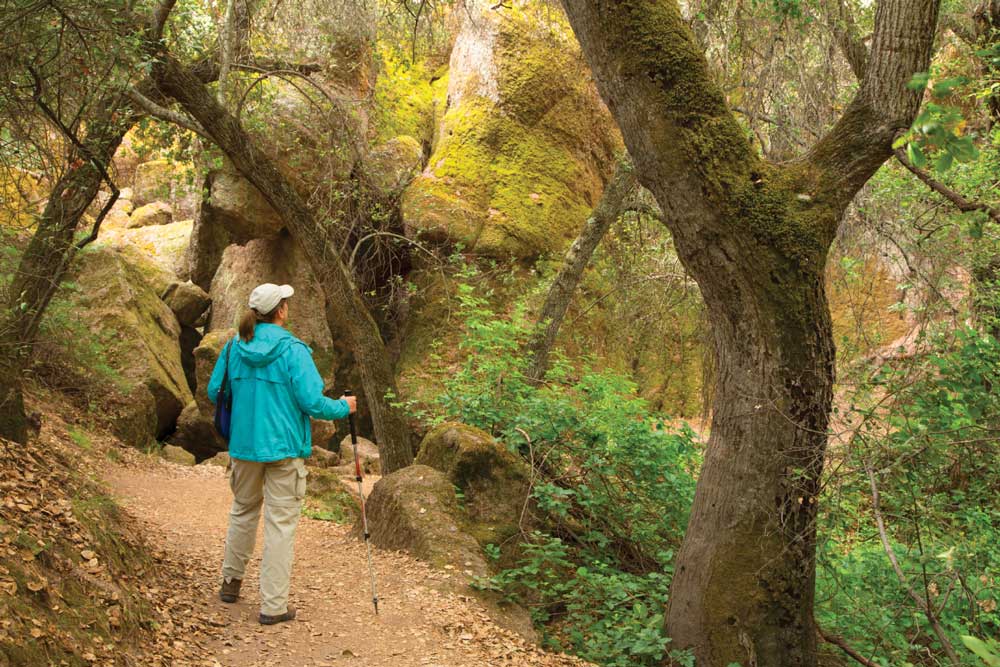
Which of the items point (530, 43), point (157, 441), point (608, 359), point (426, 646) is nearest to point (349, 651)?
point (426, 646)

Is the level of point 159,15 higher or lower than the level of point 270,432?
higher

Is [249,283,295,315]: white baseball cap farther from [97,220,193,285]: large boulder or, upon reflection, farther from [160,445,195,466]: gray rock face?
[97,220,193,285]: large boulder

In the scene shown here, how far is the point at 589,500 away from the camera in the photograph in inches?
273

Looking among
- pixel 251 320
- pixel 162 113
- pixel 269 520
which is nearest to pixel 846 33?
pixel 251 320

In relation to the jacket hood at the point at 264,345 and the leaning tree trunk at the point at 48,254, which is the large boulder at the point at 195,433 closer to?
the leaning tree trunk at the point at 48,254

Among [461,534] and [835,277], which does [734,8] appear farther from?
[461,534]

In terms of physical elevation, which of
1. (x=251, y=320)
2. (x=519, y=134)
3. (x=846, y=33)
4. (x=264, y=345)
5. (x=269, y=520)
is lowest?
(x=269, y=520)

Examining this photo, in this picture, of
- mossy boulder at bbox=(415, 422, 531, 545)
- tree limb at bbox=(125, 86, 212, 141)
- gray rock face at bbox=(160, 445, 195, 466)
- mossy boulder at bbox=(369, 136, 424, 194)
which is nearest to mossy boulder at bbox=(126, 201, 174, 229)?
mossy boulder at bbox=(369, 136, 424, 194)

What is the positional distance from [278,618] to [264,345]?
1.71m

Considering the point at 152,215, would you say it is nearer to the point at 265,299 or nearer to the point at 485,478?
the point at 485,478

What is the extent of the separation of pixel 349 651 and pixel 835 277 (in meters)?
7.47

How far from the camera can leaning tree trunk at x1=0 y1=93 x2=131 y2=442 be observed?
616 centimetres

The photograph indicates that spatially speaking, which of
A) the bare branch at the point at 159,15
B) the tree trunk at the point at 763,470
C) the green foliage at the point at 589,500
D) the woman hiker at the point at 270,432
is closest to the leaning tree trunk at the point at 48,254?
the bare branch at the point at 159,15

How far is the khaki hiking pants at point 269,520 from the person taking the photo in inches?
190
